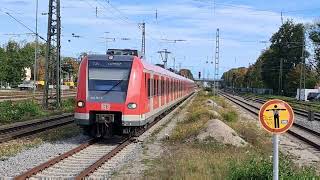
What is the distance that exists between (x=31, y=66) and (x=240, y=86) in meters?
82.6

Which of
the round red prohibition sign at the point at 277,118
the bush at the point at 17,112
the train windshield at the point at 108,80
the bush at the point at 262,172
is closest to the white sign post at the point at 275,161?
the round red prohibition sign at the point at 277,118

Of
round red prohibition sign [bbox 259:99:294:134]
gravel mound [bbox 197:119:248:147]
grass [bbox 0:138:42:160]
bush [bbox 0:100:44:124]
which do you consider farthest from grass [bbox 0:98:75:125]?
round red prohibition sign [bbox 259:99:294:134]

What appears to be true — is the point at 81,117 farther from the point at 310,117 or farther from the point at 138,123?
the point at 310,117

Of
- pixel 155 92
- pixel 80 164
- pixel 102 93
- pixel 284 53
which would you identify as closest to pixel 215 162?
pixel 80 164

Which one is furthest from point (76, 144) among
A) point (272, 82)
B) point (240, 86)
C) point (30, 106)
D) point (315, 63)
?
point (240, 86)

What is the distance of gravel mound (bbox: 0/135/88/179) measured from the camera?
12.5 metres

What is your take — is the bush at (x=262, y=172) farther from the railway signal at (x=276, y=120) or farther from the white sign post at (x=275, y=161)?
the railway signal at (x=276, y=120)

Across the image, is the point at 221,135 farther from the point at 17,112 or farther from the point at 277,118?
the point at 17,112

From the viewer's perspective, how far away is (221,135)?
18.3 meters

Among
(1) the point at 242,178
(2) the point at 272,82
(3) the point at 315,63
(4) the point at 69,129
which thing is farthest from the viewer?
(2) the point at 272,82

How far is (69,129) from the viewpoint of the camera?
76.1ft

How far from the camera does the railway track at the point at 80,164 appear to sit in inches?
464

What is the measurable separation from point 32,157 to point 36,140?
12.6 feet

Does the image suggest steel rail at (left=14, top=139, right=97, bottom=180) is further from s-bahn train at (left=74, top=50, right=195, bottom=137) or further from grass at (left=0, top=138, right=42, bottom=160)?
s-bahn train at (left=74, top=50, right=195, bottom=137)
